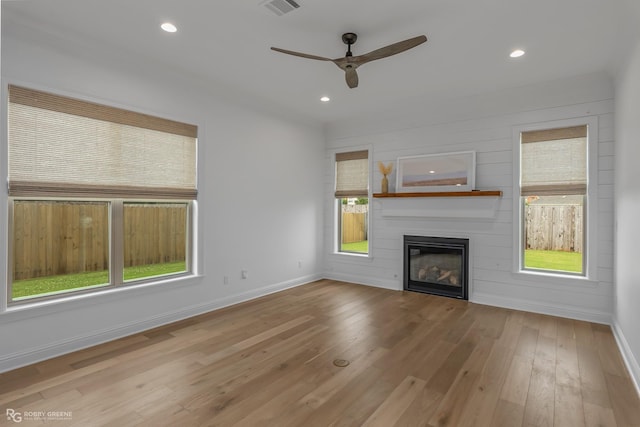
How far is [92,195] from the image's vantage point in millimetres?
3260

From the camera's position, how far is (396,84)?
429 cm

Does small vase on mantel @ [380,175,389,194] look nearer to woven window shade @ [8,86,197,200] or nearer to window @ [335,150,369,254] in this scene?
window @ [335,150,369,254]

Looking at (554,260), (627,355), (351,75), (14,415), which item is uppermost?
(351,75)

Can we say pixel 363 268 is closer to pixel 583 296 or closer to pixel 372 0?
pixel 583 296

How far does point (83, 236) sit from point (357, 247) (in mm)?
4098

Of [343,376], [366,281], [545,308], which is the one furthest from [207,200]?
[545,308]

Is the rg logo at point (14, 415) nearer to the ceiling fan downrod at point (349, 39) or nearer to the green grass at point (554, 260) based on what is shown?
the ceiling fan downrod at point (349, 39)

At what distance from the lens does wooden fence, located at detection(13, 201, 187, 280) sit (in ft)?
9.85

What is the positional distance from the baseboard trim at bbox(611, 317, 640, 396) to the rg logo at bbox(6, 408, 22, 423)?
435cm

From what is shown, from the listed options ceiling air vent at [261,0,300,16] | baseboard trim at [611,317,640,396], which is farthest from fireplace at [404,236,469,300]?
ceiling air vent at [261,0,300,16]

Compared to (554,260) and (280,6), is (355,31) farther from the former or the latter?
(554,260)

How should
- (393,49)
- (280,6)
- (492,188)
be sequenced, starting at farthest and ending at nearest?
(492,188) < (393,49) < (280,6)

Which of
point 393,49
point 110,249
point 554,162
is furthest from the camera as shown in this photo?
point 554,162

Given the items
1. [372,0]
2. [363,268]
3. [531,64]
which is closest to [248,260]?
[363,268]
